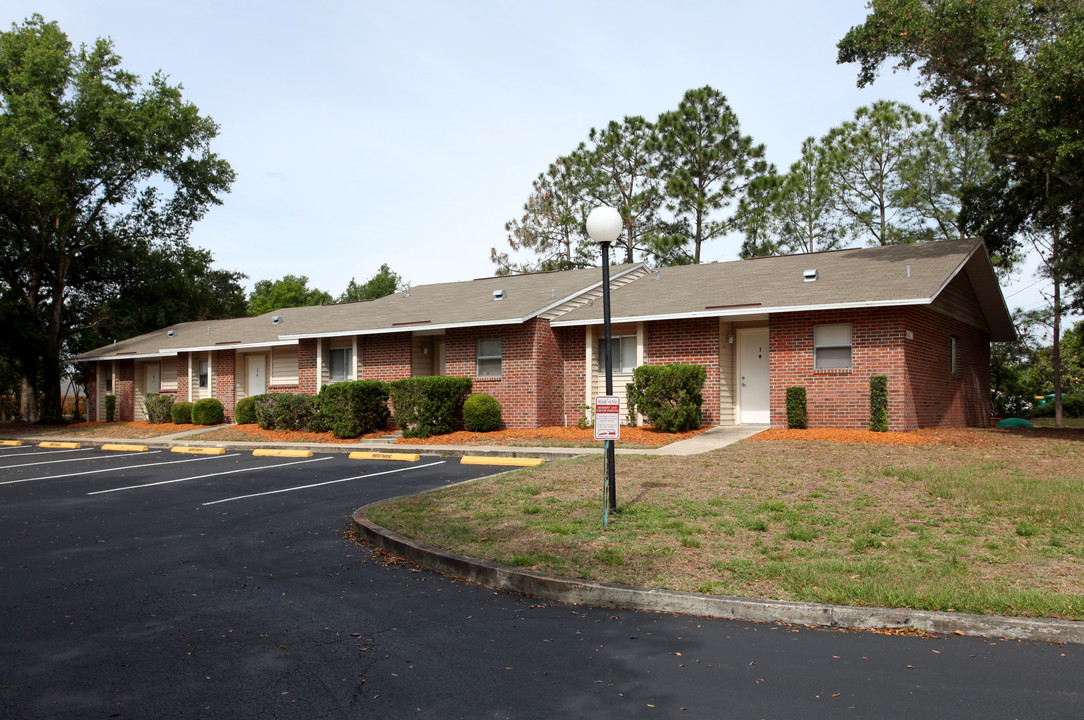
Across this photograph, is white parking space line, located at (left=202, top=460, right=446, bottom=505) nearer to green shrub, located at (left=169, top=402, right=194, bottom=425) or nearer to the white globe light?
the white globe light

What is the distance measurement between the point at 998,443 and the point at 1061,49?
7.16 meters

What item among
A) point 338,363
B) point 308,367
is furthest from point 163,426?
point 338,363

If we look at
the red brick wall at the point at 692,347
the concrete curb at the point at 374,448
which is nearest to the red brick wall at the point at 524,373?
the red brick wall at the point at 692,347

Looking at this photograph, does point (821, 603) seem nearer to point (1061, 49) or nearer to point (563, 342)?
point (1061, 49)

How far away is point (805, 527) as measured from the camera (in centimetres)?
739

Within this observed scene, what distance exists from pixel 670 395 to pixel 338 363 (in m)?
10.9

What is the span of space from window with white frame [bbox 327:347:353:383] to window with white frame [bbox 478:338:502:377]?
15.6 ft

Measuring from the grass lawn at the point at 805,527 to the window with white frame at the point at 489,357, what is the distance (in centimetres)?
796

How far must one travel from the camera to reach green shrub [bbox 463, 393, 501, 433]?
1862cm

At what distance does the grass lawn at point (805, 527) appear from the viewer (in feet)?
18.0

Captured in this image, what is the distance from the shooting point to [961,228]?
989 inches

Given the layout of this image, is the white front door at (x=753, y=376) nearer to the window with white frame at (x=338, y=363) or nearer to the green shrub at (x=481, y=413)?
the green shrub at (x=481, y=413)

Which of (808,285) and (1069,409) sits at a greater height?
(808,285)

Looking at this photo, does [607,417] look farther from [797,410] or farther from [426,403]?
[426,403]
